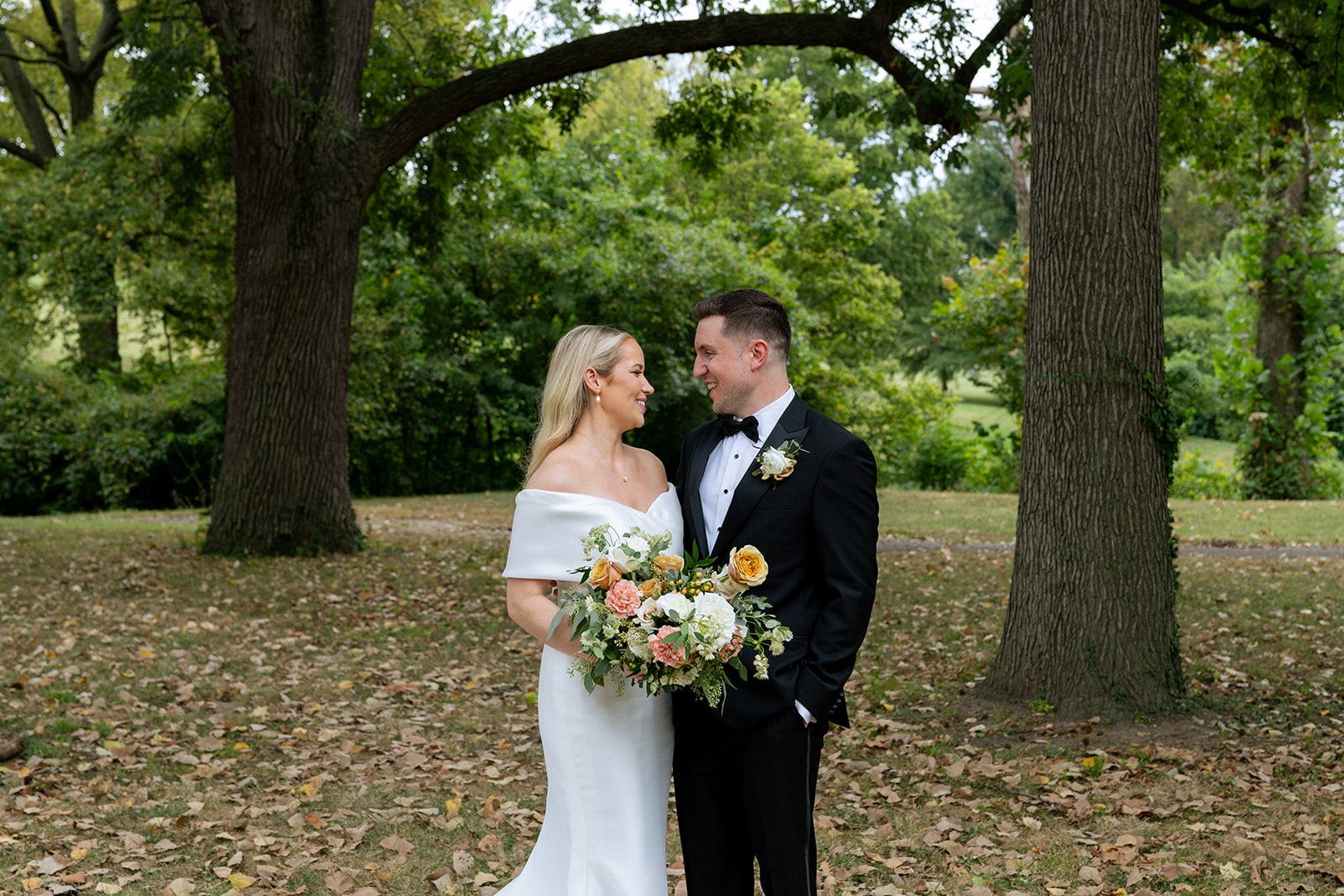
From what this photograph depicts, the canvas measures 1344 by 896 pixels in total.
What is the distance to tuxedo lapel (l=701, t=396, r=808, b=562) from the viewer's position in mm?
3242

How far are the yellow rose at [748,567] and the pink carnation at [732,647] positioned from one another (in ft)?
0.45

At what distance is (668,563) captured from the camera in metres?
2.97

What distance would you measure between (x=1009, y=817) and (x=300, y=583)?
790 cm

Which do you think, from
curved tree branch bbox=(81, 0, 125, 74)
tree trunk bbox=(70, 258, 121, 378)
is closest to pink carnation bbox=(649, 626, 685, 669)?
tree trunk bbox=(70, 258, 121, 378)

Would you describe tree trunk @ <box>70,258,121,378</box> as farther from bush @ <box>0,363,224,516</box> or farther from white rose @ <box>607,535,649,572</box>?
white rose @ <box>607,535,649,572</box>

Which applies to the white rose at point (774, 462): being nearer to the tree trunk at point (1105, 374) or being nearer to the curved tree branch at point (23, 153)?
the tree trunk at point (1105, 374)

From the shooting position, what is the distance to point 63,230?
20.1 meters

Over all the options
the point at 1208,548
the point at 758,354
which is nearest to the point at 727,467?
the point at 758,354

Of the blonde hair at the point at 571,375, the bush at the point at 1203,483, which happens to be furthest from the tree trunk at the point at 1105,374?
the bush at the point at 1203,483

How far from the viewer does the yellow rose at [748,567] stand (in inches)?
115

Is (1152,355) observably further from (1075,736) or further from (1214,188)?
(1214,188)

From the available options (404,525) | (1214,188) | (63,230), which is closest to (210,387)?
(63,230)

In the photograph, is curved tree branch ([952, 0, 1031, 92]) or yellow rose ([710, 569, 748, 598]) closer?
yellow rose ([710, 569, 748, 598])

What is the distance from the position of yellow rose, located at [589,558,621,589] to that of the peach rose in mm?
65
